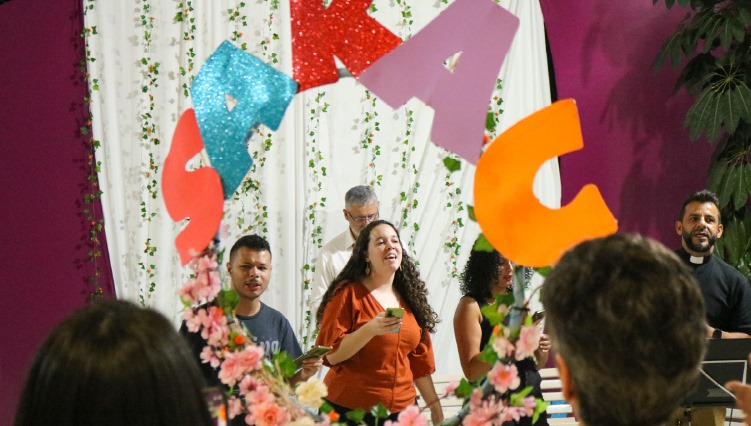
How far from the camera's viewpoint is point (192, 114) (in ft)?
Answer: 6.28

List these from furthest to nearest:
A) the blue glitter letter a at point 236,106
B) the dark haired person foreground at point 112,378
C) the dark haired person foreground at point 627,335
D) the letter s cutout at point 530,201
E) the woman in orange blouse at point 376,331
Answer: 1. the woman in orange blouse at point 376,331
2. the blue glitter letter a at point 236,106
3. the letter s cutout at point 530,201
4. the dark haired person foreground at point 627,335
5. the dark haired person foreground at point 112,378

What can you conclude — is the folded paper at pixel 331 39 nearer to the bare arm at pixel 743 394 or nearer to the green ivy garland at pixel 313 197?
the bare arm at pixel 743 394

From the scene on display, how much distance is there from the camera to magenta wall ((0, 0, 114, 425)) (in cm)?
434

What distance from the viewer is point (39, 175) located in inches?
172

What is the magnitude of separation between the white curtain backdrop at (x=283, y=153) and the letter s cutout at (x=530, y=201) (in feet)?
9.57

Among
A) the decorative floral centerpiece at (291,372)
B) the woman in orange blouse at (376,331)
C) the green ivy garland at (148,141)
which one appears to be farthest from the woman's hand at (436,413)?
the green ivy garland at (148,141)

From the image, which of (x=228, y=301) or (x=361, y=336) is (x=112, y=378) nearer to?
(x=228, y=301)

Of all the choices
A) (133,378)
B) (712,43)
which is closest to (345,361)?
(133,378)

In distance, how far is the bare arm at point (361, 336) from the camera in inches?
104

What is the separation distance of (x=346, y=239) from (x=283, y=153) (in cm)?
64

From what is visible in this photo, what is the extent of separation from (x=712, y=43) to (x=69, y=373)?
3.94 meters

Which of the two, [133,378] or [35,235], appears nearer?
[133,378]

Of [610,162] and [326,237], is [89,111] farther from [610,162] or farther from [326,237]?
[610,162]

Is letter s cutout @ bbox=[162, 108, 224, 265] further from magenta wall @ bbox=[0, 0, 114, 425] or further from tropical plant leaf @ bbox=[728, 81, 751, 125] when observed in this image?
tropical plant leaf @ bbox=[728, 81, 751, 125]
